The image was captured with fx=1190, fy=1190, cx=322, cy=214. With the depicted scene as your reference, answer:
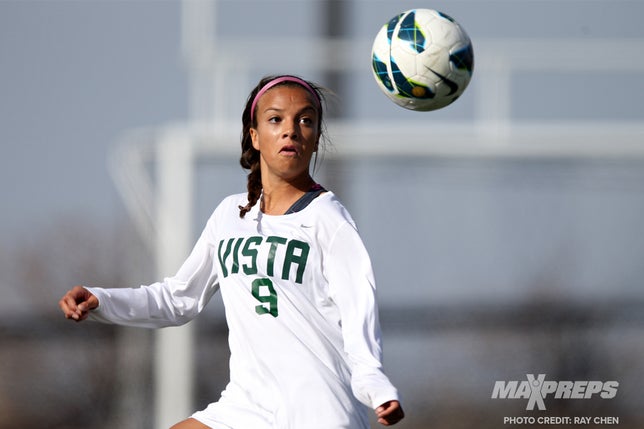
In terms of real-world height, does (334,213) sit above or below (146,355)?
above

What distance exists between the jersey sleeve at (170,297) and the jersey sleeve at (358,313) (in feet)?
1.91

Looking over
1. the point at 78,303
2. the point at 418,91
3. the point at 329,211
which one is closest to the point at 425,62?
the point at 418,91

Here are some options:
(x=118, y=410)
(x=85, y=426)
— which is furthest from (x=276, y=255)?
(x=85, y=426)

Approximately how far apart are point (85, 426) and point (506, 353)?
13.9 feet

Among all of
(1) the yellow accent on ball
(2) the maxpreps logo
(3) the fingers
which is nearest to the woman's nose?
(1) the yellow accent on ball

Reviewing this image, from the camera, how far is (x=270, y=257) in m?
4.08

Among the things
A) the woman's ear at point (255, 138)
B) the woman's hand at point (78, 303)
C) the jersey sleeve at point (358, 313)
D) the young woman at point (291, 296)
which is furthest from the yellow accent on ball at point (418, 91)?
the woman's hand at point (78, 303)

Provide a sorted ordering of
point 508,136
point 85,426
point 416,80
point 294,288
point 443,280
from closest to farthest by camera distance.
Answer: point 294,288 → point 416,80 → point 508,136 → point 443,280 → point 85,426

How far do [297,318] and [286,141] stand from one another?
626 mm

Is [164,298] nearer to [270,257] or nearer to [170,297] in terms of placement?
[170,297]

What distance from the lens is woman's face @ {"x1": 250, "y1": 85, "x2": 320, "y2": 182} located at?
420 cm

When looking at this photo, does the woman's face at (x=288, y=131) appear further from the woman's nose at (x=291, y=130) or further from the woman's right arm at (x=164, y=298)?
the woman's right arm at (x=164, y=298)

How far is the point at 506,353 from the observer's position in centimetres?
1062

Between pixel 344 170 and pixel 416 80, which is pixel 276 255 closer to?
pixel 416 80
